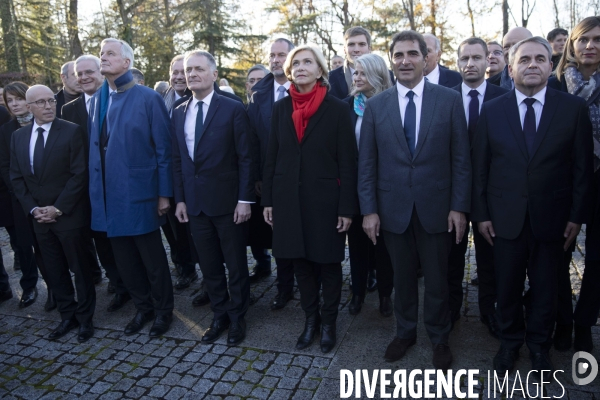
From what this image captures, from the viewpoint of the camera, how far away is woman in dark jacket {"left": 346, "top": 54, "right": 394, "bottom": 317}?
3.86m

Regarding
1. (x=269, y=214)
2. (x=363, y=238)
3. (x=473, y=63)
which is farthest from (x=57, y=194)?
(x=473, y=63)

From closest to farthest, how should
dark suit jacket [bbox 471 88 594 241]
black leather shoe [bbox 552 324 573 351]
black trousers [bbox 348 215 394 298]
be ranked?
1. dark suit jacket [bbox 471 88 594 241]
2. black leather shoe [bbox 552 324 573 351]
3. black trousers [bbox 348 215 394 298]

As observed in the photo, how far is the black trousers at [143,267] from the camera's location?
4258 millimetres

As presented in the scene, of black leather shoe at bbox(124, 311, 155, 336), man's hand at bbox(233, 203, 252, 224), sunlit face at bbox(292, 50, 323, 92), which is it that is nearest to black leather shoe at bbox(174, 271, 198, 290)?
black leather shoe at bbox(124, 311, 155, 336)

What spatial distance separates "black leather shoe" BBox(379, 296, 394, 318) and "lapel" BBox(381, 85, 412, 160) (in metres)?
1.57

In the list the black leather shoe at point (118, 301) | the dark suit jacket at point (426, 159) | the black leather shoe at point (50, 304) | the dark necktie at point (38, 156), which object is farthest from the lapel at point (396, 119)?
the black leather shoe at point (50, 304)

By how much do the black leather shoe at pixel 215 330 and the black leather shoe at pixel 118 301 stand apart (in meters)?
1.26

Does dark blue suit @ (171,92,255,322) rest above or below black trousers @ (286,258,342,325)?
above

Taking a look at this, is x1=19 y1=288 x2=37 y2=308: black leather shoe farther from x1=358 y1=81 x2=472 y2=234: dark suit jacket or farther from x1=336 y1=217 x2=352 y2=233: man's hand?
x1=358 y1=81 x2=472 y2=234: dark suit jacket

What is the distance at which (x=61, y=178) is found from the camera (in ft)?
14.0

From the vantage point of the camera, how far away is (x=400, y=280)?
3521mm

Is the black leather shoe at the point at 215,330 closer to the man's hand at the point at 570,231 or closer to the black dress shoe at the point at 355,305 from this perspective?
the black dress shoe at the point at 355,305

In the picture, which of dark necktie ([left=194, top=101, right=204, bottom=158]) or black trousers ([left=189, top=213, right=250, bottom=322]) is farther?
black trousers ([left=189, top=213, right=250, bottom=322])

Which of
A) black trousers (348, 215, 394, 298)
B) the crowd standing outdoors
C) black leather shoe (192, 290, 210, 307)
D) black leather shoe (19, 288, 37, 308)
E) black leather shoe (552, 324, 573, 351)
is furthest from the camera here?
black leather shoe (19, 288, 37, 308)
